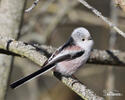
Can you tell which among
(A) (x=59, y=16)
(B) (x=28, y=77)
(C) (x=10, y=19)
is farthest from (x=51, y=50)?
(A) (x=59, y=16)

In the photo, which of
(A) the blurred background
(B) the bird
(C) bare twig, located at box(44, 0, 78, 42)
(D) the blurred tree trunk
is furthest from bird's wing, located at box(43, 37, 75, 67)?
(C) bare twig, located at box(44, 0, 78, 42)

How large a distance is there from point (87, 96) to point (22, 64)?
2.05m

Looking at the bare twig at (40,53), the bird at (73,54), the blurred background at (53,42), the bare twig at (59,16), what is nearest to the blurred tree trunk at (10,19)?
the bare twig at (40,53)

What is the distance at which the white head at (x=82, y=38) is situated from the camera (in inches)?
96.0

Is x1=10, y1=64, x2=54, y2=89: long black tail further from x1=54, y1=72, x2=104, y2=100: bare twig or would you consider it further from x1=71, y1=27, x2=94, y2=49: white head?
x1=71, y1=27, x2=94, y2=49: white head

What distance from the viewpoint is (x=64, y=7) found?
4.05m

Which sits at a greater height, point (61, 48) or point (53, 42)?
point (61, 48)

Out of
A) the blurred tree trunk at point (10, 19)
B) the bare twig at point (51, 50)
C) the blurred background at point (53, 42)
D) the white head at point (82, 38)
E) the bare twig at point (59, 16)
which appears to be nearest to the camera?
the bare twig at point (51, 50)

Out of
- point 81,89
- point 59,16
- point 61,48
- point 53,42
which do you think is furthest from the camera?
point 53,42

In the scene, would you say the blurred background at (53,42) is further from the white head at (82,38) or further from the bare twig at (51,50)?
the white head at (82,38)

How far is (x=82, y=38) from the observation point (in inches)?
97.3

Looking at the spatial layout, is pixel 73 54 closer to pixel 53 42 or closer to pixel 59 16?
pixel 59 16

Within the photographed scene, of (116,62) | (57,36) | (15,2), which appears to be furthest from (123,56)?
(57,36)

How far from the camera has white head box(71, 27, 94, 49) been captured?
8.00ft
